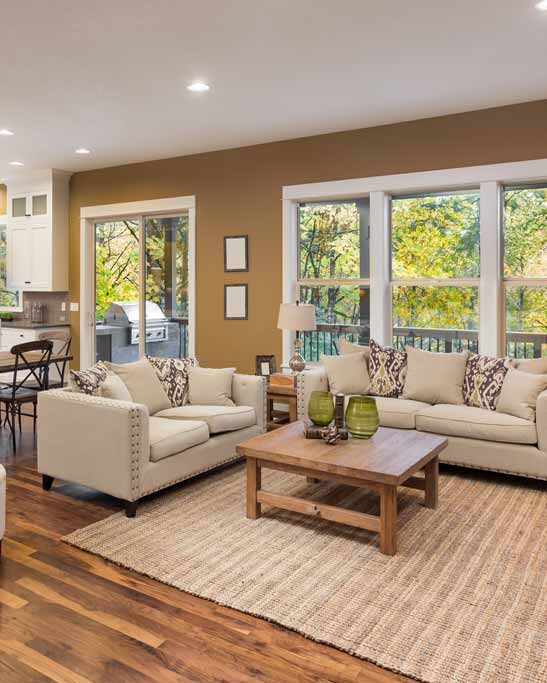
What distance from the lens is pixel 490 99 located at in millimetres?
4609

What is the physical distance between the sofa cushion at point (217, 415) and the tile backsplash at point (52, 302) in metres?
4.05

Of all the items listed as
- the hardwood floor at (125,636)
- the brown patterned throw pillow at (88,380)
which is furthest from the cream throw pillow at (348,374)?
the hardwood floor at (125,636)

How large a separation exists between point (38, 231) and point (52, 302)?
950 mm

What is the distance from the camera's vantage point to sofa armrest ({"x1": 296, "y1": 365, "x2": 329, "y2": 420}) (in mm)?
4852

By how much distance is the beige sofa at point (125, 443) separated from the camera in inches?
131

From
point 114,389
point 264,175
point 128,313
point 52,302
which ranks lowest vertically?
point 114,389

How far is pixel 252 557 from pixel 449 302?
3265 millimetres

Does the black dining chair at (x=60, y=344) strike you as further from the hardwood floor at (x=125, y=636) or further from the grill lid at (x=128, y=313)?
the hardwood floor at (x=125, y=636)

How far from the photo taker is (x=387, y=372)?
4.82 metres

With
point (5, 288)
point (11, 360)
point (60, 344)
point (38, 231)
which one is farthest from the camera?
point (5, 288)

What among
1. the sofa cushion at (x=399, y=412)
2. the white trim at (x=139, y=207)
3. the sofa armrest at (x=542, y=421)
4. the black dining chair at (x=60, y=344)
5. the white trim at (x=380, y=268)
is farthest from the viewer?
the white trim at (x=139, y=207)

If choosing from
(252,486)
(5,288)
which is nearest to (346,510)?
(252,486)

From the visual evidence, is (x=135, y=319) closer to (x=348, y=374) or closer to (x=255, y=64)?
(x=348, y=374)

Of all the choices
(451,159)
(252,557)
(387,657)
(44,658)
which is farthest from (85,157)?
(387,657)
